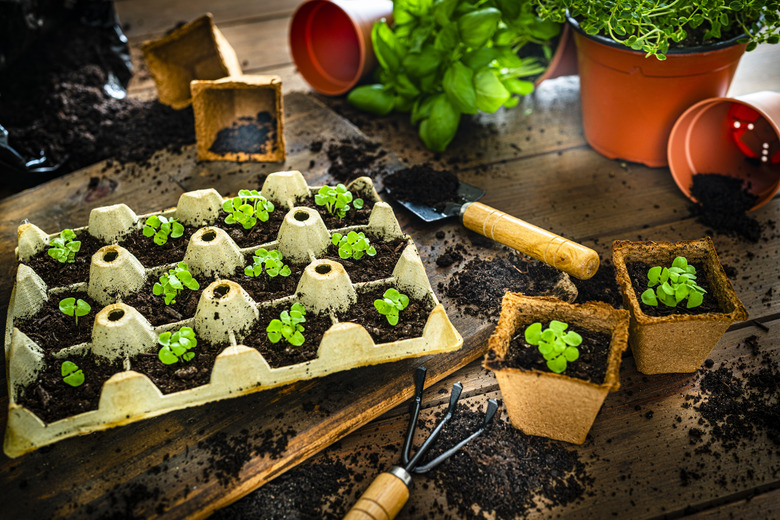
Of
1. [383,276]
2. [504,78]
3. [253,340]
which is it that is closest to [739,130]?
[504,78]

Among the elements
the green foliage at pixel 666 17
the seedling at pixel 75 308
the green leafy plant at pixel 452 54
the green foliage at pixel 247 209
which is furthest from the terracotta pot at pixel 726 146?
the seedling at pixel 75 308

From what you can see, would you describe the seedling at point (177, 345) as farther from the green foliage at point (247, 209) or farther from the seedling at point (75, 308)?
the green foliage at point (247, 209)

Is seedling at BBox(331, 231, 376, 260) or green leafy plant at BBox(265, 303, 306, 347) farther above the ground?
seedling at BBox(331, 231, 376, 260)

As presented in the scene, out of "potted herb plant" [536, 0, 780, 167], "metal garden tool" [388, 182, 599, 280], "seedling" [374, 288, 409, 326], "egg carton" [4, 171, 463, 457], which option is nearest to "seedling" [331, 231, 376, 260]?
"egg carton" [4, 171, 463, 457]

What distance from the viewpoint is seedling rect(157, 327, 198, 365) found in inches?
48.0

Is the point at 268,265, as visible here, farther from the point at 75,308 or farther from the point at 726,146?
the point at 726,146

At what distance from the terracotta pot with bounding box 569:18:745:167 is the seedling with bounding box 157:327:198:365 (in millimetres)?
1385

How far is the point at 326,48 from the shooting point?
7.59ft

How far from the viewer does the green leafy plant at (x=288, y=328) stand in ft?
4.09

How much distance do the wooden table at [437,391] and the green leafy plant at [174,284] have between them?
0.89 feet

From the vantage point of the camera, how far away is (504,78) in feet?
6.51

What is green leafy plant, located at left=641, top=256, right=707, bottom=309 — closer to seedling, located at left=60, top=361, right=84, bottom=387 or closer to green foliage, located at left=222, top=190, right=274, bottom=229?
green foliage, located at left=222, top=190, right=274, bottom=229

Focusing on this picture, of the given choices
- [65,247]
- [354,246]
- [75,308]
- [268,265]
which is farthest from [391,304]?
[65,247]

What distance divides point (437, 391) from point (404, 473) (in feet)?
0.88
